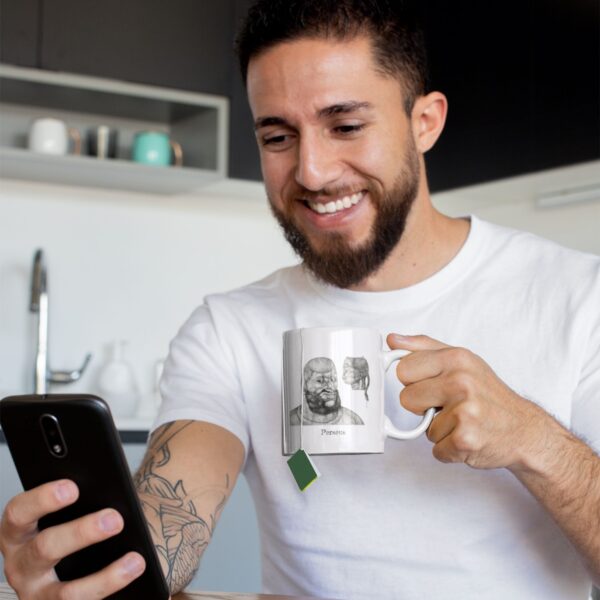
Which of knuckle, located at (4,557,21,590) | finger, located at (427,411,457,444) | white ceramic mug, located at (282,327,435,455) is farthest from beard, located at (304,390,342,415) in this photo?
knuckle, located at (4,557,21,590)

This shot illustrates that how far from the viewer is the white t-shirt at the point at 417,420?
1.25 m

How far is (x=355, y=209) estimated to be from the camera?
139cm

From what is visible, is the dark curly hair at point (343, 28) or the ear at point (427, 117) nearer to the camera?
the dark curly hair at point (343, 28)

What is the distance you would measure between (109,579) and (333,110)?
0.67 meters

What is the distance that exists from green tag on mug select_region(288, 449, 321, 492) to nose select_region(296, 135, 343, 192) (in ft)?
1.46

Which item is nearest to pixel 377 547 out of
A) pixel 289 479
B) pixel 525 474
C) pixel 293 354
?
pixel 289 479

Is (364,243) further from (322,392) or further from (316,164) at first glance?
(322,392)

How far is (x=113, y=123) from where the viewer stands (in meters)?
3.57

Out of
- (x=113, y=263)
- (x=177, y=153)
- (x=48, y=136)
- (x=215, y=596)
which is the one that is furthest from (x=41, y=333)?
(x=215, y=596)

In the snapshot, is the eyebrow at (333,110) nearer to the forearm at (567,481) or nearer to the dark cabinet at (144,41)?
the forearm at (567,481)

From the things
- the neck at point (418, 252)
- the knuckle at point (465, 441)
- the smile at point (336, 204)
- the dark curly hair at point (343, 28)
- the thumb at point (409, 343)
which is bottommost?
the knuckle at point (465, 441)

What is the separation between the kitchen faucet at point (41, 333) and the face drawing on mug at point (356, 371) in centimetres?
239

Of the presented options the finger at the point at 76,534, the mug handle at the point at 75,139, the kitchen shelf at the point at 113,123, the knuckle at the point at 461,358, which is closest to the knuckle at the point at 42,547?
the finger at the point at 76,534

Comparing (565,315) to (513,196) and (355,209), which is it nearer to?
(355,209)
